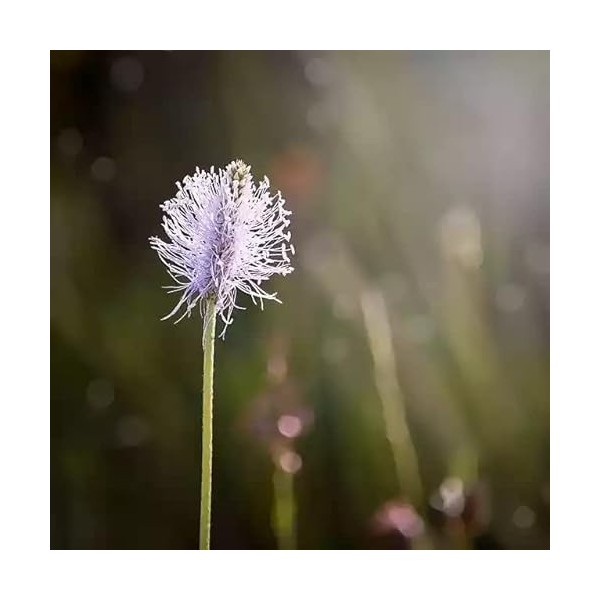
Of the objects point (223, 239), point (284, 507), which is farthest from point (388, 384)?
point (223, 239)

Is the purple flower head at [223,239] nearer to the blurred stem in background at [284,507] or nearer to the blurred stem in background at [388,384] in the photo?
the blurred stem in background at [388,384]

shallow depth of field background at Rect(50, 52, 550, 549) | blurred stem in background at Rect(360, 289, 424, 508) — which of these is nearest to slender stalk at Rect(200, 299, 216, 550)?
shallow depth of field background at Rect(50, 52, 550, 549)

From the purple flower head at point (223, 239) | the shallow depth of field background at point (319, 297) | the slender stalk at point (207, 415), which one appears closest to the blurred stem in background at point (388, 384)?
the shallow depth of field background at point (319, 297)

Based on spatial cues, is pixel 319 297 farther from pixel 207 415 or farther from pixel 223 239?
pixel 207 415

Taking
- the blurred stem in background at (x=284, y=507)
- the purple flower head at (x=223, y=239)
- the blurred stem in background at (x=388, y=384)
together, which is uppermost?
the purple flower head at (x=223, y=239)
